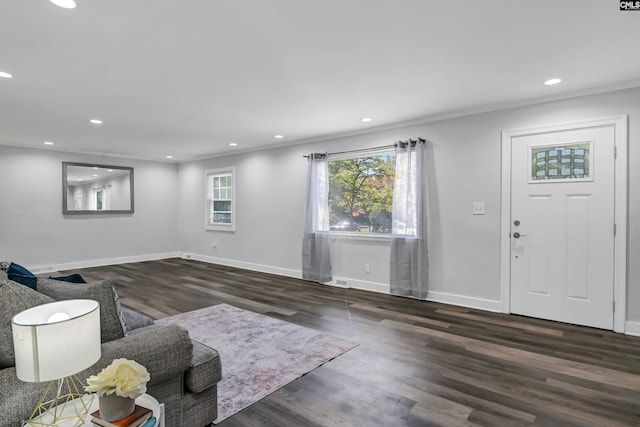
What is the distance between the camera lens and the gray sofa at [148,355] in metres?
1.29

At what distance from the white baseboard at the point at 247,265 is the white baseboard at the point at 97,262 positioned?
454mm

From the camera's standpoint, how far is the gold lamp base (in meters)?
1.14

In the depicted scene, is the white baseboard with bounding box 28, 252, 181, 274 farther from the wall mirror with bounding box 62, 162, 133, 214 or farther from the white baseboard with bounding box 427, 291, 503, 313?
the white baseboard with bounding box 427, 291, 503, 313

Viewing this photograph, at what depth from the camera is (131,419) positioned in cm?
114

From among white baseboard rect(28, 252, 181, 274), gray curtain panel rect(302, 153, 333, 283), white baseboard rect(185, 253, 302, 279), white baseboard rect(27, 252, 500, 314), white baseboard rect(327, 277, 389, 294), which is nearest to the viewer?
white baseboard rect(27, 252, 500, 314)

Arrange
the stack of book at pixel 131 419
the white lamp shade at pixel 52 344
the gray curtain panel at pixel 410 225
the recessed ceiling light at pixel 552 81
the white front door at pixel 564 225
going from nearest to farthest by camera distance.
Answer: the white lamp shade at pixel 52 344, the stack of book at pixel 131 419, the recessed ceiling light at pixel 552 81, the white front door at pixel 564 225, the gray curtain panel at pixel 410 225

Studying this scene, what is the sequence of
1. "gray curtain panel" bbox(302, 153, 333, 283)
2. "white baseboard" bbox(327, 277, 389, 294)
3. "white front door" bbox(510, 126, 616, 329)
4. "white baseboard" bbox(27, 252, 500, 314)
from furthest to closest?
"gray curtain panel" bbox(302, 153, 333, 283) < "white baseboard" bbox(327, 277, 389, 294) < "white baseboard" bbox(27, 252, 500, 314) < "white front door" bbox(510, 126, 616, 329)

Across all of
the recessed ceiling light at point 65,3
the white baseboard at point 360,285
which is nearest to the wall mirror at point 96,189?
the white baseboard at point 360,285

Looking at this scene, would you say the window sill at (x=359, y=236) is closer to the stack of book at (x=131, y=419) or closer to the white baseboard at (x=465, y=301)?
the white baseboard at (x=465, y=301)

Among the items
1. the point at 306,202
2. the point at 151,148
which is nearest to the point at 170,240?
the point at 151,148

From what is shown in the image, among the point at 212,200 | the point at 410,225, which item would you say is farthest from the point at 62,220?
the point at 410,225

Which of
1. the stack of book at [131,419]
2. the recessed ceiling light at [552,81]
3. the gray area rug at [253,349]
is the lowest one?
the gray area rug at [253,349]

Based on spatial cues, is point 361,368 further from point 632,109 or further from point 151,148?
point 151,148

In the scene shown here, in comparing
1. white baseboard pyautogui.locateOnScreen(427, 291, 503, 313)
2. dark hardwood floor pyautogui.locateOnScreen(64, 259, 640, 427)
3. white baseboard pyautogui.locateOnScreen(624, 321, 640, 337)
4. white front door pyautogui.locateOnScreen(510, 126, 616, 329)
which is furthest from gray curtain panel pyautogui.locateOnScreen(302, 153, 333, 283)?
white baseboard pyautogui.locateOnScreen(624, 321, 640, 337)
